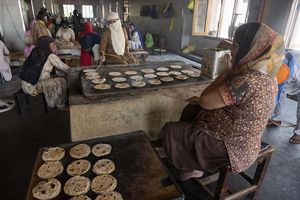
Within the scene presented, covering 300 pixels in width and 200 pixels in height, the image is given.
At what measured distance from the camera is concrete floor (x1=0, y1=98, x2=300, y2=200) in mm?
1925

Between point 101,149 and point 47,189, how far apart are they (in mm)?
383

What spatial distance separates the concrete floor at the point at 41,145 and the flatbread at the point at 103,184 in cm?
102

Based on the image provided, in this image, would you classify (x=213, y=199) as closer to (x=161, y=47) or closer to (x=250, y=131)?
(x=250, y=131)

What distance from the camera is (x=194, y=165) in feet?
5.03

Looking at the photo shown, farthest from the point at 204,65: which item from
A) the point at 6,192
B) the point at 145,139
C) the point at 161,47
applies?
the point at 161,47

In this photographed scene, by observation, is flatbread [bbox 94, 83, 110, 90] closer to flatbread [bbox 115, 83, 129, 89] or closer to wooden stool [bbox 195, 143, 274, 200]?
flatbread [bbox 115, 83, 129, 89]

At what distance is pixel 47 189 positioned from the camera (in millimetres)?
1033

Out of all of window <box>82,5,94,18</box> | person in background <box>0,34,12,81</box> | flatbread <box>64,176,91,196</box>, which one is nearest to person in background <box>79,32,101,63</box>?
person in background <box>0,34,12,81</box>

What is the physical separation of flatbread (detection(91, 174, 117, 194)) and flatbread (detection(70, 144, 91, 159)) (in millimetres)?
207

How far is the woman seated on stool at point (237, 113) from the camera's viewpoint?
49.9 inches

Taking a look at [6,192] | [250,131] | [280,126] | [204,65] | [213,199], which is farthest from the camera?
[280,126]

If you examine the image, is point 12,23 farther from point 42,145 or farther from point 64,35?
point 42,145

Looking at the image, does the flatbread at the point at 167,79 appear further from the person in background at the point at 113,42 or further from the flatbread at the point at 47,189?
the flatbread at the point at 47,189

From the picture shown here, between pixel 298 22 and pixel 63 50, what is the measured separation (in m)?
4.78
